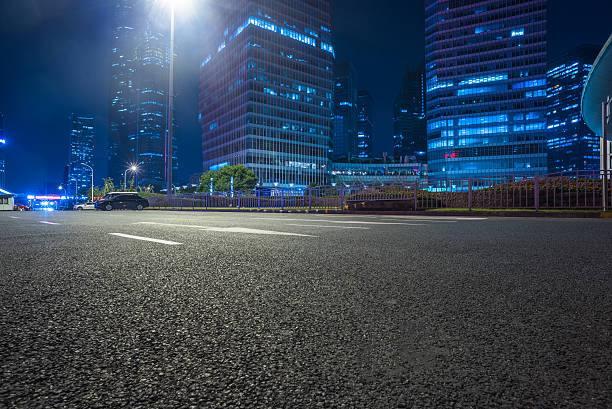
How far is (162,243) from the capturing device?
4.79 m

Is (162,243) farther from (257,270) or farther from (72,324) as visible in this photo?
(72,324)

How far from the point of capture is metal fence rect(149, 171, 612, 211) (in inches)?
550

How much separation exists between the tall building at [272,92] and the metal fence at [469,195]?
83.8 m

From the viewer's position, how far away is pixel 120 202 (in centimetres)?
3388

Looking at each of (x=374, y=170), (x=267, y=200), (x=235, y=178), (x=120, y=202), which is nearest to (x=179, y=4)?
(x=120, y=202)

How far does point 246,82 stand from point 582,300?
113 meters

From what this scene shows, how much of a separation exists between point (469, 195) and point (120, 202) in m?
30.3

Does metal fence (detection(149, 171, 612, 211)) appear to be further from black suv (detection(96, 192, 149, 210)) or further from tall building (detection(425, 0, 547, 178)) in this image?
tall building (detection(425, 0, 547, 178))

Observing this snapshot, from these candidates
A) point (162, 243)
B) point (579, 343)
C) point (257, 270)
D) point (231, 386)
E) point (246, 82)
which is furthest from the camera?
point (246, 82)

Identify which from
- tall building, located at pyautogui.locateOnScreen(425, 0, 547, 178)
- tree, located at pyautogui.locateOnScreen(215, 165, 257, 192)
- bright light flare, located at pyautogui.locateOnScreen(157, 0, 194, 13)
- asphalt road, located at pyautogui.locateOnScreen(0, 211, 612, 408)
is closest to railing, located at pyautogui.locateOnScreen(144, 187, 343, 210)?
bright light flare, located at pyautogui.locateOnScreen(157, 0, 194, 13)

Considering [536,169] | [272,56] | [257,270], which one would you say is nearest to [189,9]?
[257,270]

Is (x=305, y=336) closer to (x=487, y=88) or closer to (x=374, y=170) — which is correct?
(x=487, y=88)

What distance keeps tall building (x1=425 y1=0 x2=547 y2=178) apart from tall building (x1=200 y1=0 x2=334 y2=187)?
3795 centimetres

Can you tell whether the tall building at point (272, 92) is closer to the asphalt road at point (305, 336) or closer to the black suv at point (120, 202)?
the black suv at point (120, 202)
